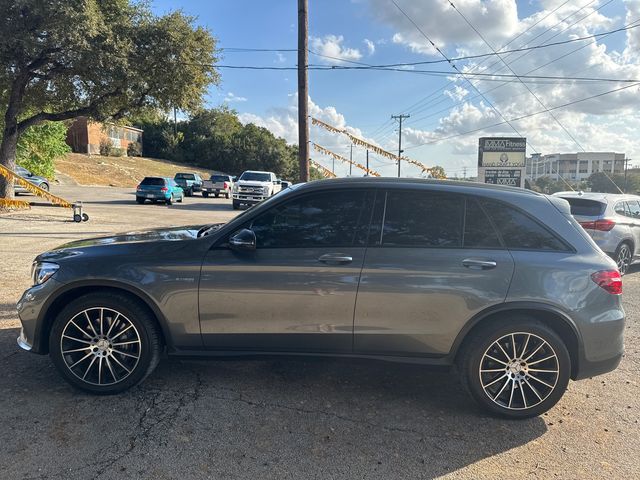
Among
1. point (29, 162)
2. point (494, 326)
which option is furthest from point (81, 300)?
point (29, 162)

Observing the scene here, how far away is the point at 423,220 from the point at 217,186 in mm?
34615

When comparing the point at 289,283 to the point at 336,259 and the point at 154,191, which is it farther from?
the point at 154,191

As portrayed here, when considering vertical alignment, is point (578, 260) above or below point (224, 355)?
above

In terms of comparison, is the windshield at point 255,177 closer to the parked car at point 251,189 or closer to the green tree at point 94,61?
the parked car at point 251,189

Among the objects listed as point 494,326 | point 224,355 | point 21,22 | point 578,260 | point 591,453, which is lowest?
point 591,453

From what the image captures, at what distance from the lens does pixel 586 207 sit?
907 cm

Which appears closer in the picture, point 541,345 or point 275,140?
point 541,345

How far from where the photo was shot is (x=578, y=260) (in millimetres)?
3457

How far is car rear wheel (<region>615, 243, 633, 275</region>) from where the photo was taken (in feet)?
29.8

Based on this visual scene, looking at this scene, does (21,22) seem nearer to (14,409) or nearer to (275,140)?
(14,409)

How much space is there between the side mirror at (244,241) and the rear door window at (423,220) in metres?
0.97

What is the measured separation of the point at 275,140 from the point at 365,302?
77286 mm

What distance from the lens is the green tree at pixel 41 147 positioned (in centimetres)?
2609

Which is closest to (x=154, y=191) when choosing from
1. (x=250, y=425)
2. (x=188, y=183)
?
(x=188, y=183)
